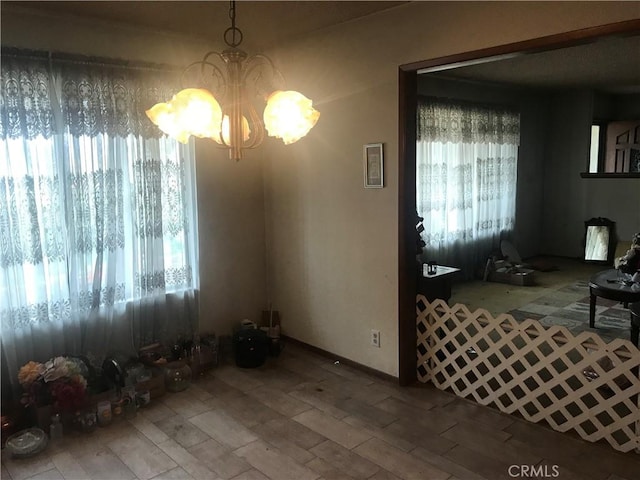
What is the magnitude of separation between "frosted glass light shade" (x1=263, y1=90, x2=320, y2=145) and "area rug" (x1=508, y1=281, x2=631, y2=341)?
347cm

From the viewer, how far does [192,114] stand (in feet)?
6.45

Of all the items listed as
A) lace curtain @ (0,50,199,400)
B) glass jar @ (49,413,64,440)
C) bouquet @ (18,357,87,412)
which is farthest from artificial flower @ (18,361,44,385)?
glass jar @ (49,413,64,440)

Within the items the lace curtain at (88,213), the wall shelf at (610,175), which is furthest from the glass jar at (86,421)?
the wall shelf at (610,175)

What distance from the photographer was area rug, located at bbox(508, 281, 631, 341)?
4.50 metres

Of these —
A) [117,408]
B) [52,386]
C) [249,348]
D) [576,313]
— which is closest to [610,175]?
[576,313]

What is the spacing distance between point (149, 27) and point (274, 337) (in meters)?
2.43

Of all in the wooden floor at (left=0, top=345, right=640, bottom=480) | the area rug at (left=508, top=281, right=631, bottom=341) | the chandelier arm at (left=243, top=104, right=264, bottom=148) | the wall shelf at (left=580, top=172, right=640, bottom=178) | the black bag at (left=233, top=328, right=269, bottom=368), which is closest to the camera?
the chandelier arm at (left=243, top=104, right=264, bottom=148)

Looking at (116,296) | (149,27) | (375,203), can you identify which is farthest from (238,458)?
(149,27)

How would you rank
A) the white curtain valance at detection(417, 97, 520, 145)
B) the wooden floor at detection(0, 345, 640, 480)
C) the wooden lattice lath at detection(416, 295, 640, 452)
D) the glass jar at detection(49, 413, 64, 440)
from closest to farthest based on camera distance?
1. the wooden floor at detection(0, 345, 640, 480)
2. the wooden lattice lath at detection(416, 295, 640, 452)
3. the glass jar at detection(49, 413, 64, 440)
4. the white curtain valance at detection(417, 97, 520, 145)

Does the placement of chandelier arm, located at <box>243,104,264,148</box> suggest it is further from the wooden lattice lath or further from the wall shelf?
the wall shelf

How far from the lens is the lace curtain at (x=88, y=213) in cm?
301

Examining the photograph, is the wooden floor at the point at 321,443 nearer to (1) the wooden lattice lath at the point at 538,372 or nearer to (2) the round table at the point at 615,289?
(1) the wooden lattice lath at the point at 538,372

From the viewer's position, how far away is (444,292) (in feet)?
12.6

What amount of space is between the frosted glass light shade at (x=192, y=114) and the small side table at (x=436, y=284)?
2.06m
